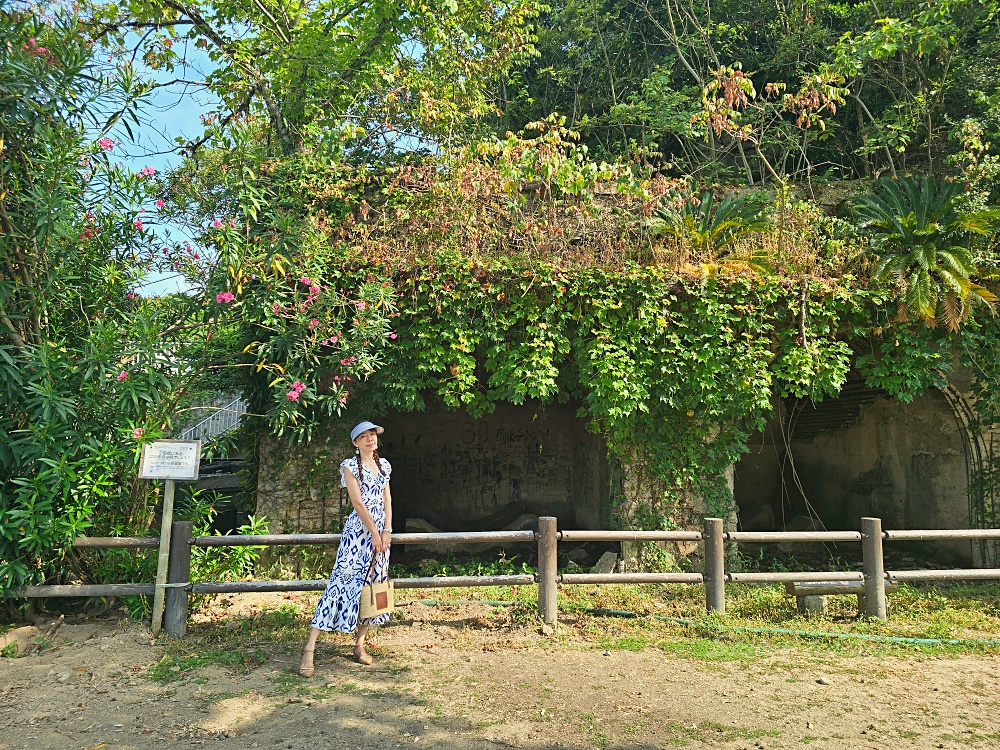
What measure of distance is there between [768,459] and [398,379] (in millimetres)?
8517

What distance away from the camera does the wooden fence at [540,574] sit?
533 cm

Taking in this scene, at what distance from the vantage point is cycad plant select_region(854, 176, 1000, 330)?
25.9ft

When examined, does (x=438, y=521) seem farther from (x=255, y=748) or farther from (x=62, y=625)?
(x=255, y=748)

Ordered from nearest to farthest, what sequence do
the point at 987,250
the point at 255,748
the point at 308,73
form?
the point at 255,748 < the point at 987,250 < the point at 308,73

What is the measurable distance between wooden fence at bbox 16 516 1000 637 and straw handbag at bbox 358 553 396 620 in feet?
2.89

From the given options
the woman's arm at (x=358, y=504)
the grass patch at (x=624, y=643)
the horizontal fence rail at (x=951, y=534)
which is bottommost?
the grass patch at (x=624, y=643)

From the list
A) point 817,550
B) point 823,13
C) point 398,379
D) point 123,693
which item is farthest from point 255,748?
point 823,13

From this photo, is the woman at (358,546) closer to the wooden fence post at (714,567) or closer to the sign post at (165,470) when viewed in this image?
the sign post at (165,470)

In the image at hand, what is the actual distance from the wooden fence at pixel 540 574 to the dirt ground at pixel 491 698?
352 mm

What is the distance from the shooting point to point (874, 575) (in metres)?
6.23

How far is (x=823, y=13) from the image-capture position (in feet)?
44.5

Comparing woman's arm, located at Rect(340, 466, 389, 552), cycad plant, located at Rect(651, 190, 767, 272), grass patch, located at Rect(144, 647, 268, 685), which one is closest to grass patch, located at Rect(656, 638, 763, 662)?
woman's arm, located at Rect(340, 466, 389, 552)

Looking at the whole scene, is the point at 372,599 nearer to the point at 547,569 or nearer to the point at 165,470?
the point at 547,569

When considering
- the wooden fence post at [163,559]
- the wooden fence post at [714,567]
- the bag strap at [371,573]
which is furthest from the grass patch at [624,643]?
the wooden fence post at [163,559]
